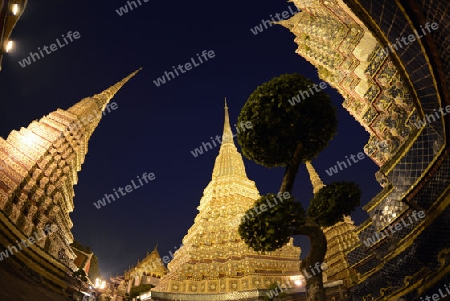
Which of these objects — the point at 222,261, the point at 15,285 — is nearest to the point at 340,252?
the point at 222,261

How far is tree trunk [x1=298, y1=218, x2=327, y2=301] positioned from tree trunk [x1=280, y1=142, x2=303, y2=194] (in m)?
0.97

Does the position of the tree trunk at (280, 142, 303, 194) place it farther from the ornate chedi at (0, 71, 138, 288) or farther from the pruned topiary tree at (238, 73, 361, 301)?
the ornate chedi at (0, 71, 138, 288)

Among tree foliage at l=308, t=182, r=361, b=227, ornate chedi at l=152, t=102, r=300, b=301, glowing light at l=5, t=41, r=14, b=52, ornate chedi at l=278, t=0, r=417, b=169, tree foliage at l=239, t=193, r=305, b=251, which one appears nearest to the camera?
tree foliage at l=239, t=193, r=305, b=251

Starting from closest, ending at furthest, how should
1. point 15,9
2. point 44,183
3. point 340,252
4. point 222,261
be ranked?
1. point 15,9
2. point 340,252
3. point 44,183
4. point 222,261

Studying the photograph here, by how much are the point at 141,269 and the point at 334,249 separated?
2934 cm

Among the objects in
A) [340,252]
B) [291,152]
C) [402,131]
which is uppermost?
[291,152]

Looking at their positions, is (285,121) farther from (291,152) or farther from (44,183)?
(44,183)

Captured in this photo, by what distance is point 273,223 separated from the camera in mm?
6672

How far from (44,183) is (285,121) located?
61.0 feet

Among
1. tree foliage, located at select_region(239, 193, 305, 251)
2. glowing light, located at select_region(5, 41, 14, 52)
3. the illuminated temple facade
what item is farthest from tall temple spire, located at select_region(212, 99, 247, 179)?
glowing light, located at select_region(5, 41, 14, 52)

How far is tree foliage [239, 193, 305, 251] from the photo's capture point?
6.70 meters

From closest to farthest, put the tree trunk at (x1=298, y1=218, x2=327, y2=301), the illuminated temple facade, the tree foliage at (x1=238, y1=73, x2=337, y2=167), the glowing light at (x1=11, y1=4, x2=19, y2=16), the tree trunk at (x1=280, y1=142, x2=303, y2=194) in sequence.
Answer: the illuminated temple facade
the tree trunk at (x1=298, y1=218, x2=327, y2=301)
the tree trunk at (x1=280, y1=142, x2=303, y2=194)
the glowing light at (x1=11, y1=4, x2=19, y2=16)
the tree foliage at (x1=238, y1=73, x2=337, y2=167)

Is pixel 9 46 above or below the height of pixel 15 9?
above

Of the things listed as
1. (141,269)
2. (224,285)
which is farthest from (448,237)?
(141,269)
